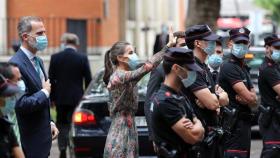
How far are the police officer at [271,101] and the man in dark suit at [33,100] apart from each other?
10.0ft

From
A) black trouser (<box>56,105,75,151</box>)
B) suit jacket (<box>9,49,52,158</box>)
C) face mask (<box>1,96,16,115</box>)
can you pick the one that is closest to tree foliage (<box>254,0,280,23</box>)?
black trouser (<box>56,105,75,151</box>)

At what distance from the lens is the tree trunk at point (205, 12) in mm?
18859

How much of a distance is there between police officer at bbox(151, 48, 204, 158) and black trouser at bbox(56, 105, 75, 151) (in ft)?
19.9

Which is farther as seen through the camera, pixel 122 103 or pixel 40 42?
pixel 122 103

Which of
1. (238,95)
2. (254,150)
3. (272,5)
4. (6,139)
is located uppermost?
(6,139)

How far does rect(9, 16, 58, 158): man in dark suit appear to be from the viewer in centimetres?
714

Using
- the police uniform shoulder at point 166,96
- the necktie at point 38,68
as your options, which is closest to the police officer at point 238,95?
the necktie at point 38,68

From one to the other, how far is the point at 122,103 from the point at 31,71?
1255 mm

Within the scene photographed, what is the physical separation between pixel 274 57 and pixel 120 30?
17.4 meters

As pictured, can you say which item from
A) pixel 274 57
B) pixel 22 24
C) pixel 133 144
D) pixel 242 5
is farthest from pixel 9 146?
pixel 242 5

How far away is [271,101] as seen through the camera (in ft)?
31.3

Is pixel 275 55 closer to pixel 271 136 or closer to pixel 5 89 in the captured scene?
pixel 271 136

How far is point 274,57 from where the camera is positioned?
9547 millimetres

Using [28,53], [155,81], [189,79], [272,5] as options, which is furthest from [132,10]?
[272,5]
